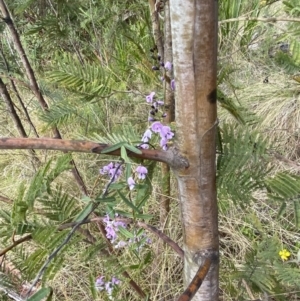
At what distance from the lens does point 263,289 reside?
641 millimetres

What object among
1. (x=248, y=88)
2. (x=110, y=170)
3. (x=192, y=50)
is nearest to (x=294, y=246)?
(x=248, y=88)

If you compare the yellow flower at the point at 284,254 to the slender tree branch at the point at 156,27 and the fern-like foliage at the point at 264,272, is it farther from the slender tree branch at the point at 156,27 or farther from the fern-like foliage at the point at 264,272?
the slender tree branch at the point at 156,27

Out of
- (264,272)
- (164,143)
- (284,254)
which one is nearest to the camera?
(164,143)

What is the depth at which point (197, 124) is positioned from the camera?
0.35 m

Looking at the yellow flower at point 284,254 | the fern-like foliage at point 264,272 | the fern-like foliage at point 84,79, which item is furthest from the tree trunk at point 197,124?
the yellow flower at point 284,254

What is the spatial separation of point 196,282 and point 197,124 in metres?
0.14

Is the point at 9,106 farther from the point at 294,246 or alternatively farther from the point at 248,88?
the point at 248,88

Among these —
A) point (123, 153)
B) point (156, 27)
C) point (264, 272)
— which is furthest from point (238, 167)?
point (156, 27)

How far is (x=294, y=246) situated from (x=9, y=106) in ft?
3.10

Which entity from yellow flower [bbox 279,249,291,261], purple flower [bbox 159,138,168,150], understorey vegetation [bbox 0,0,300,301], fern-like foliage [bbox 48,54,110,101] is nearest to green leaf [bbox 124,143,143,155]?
understorey vegetation [bbox 0,0,300,301]

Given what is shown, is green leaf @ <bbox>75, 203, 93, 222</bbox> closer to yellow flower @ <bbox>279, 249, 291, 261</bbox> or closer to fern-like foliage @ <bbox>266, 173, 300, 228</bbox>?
fern-like foliage @ <bbox>266, 173, 300, 228</bbox>

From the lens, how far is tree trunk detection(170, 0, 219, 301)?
302 millimetres

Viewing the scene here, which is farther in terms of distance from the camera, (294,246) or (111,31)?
(294,246)

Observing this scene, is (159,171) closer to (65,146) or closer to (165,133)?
(165,133)
